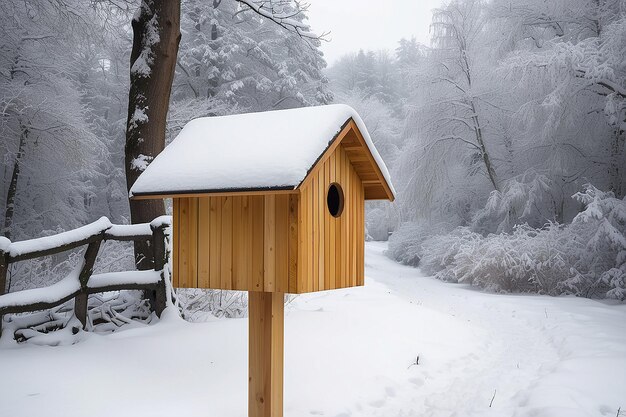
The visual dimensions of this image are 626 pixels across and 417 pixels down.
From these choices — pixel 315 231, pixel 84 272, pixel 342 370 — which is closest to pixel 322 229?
pixel 315 231

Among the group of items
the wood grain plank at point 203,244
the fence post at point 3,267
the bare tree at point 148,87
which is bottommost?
the fence post at point 3,267

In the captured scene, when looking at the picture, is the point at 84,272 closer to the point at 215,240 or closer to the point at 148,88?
the point at 148,88

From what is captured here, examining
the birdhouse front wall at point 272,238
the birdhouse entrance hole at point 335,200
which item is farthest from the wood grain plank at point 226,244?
the birdhouse entrance hole at point 335,200

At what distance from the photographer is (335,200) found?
4500 millimetres

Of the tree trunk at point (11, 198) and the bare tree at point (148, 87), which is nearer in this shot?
the bare tree at point (148, 87)

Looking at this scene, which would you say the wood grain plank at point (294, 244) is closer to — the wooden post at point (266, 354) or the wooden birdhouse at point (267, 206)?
the wooden birdhouse at point (267, 206)

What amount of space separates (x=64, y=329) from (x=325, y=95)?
16.2 m

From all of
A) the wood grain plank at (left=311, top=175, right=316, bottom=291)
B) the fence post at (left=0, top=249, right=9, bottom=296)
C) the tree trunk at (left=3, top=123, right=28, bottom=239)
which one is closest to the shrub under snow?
the wood grain plank at (left=311, top=175, right=316, bottom=291)

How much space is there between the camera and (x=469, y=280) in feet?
49.7

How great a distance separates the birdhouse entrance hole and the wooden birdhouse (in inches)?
0.4

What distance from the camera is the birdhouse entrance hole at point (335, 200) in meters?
4.37

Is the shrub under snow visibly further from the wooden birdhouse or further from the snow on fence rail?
the wooden birdhouse

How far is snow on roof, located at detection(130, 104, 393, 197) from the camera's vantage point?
3553 mm

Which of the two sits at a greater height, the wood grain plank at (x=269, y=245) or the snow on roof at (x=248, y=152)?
the snow on roof at (x=248, y=152)
